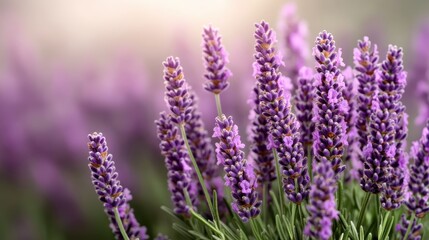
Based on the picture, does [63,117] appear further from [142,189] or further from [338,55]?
[338,55]

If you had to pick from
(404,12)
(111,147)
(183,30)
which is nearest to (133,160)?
(111,147)

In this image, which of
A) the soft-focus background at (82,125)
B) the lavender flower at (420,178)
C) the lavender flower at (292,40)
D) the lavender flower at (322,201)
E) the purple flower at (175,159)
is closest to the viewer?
the lavender flower at (322,201)

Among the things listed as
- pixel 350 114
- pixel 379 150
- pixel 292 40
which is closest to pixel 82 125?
pixel 292 40

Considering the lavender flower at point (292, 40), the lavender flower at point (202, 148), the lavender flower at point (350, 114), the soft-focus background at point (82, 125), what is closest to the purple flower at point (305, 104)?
the lavender flower at point (350, 114)

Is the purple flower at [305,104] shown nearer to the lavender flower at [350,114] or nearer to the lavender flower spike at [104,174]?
the lavender flower at [350,114]

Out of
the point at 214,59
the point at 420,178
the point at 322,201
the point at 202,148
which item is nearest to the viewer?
the point at 322,201

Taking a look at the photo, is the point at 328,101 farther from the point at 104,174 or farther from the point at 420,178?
the point at 104,174
